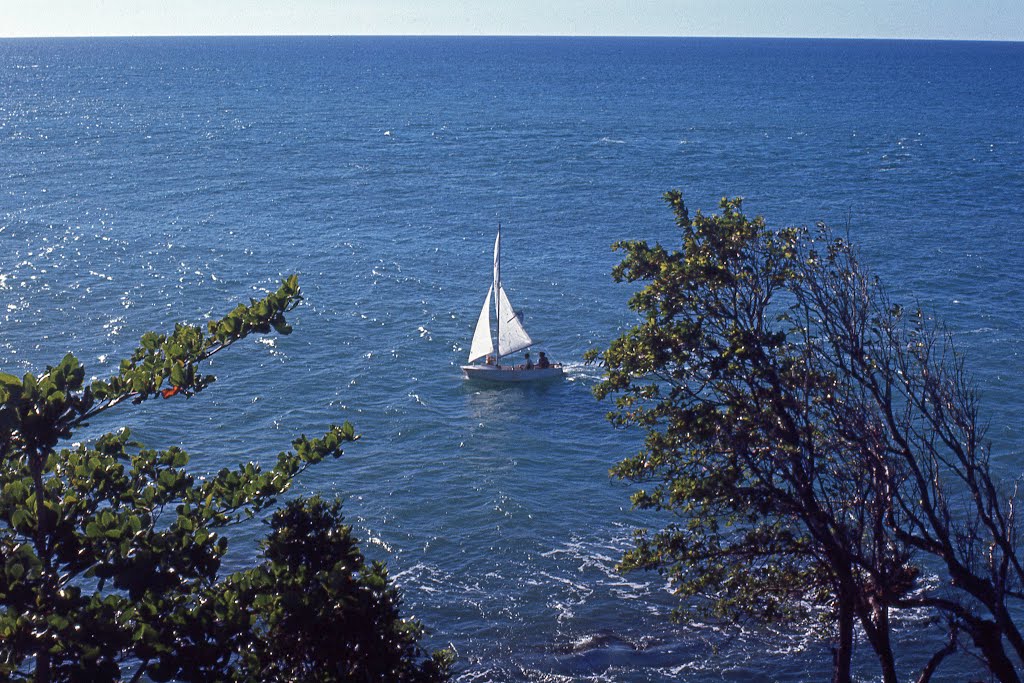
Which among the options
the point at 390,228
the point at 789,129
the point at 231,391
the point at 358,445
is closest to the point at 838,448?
the point at 358,445

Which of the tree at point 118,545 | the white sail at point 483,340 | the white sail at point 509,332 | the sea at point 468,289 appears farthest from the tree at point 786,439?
the white sail at point 509,332

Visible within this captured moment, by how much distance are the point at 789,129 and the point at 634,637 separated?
110950mm

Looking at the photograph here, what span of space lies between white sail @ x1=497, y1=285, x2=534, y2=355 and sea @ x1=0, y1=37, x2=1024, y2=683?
7.03 feet

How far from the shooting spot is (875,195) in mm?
86812

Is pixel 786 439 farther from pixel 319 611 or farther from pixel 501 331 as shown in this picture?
pixel 501 331

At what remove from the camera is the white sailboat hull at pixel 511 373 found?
1834 inches

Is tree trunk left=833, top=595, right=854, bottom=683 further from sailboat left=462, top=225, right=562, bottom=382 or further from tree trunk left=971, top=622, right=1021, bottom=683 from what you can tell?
sailboat left=462, top=225, right=562, bottom=382

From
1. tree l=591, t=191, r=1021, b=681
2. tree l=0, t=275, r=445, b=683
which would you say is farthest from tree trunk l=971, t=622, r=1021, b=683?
tree l=0, t=275, r=445, b=683

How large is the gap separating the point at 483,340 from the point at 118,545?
1421 inches

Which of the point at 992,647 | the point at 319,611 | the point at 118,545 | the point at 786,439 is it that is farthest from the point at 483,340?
the point at 118,545

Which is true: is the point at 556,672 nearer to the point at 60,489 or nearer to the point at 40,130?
the point at 60,489

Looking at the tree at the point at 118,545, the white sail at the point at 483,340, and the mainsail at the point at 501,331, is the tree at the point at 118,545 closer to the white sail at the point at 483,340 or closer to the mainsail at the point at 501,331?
the white sail at the point at 483,340

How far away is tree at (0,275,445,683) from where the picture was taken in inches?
476

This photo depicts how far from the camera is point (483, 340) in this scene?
1906 inches
